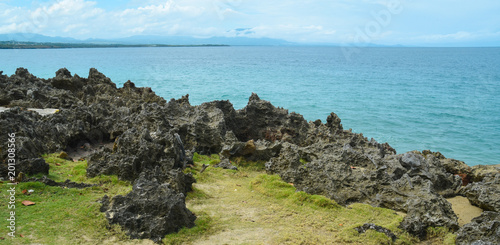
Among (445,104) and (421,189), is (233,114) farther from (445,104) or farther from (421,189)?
(445,104)

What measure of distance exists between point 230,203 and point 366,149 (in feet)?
22.4

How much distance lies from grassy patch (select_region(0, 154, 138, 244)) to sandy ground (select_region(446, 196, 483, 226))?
7255 millimetres

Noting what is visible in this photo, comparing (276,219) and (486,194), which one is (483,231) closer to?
(486,194)

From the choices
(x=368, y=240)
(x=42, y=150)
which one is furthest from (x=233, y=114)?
(x=368, y=240)

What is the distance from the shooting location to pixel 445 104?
4662 centimetres

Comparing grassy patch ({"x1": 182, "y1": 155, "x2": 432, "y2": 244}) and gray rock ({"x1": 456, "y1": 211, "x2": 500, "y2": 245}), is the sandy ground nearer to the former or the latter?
gray rock ({"x1": 456, "y1": 211, "x2": 500, "y2": 245})

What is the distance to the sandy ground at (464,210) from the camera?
8.09m

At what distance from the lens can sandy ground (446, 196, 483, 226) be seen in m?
8.09

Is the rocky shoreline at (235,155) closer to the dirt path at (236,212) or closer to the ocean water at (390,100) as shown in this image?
the dirt path at (236,212)

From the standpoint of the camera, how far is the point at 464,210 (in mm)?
8656

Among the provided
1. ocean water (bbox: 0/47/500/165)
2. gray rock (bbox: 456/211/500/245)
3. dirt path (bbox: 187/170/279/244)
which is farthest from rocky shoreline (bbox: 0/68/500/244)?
ocean water (bbox: 0/47/500/165)

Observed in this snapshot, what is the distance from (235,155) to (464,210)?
6588 mm

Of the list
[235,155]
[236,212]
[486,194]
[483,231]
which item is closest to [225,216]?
[236,212]

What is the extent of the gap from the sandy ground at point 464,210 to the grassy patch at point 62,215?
7255 millimetres
